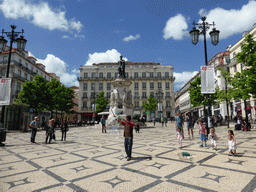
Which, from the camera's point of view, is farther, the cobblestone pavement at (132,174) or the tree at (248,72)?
the tree at (248,72)

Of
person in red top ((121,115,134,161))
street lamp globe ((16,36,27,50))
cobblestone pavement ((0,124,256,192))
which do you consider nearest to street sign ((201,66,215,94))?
cobblestone pavement ((0,124,256,192))

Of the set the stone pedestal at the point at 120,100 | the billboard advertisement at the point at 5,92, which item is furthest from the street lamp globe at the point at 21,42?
the stone pedestal at the point at 120,100

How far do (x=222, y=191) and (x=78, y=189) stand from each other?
2.97 meters

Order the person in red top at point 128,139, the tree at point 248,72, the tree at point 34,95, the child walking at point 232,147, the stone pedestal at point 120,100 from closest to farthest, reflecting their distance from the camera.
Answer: the person in red top at point 128,139
the child walking at point 232,147
the tree at point 248,72
the stone pedestal at point 120,100
the tree at point 34,95

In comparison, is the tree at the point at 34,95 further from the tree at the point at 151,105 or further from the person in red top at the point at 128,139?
the tree at the point at 151,105

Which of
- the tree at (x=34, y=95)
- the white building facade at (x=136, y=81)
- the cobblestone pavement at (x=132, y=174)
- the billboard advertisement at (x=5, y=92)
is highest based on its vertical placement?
the white building facade at (x=136, y=81)

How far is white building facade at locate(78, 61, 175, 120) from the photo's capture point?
59219 millimetres

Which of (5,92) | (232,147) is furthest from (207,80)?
(5,92)

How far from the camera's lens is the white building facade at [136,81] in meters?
59.2

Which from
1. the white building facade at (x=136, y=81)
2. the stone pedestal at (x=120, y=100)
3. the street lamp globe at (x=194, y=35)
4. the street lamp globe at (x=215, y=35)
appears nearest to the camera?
the street lamp globe at (x=215, y=35)

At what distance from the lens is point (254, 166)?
457 cm

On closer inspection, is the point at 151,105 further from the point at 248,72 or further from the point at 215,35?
the point at 215,35

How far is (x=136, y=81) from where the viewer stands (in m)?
60.9

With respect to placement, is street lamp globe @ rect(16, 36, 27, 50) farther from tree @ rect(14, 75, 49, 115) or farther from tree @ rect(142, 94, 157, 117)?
tree @ rect(142, 94, 157, 117)
